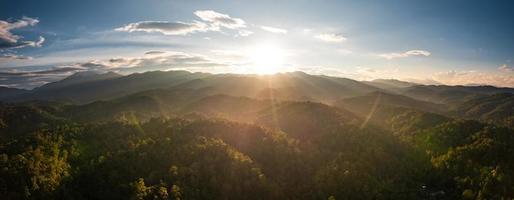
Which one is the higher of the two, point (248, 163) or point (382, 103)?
point (248, 163)

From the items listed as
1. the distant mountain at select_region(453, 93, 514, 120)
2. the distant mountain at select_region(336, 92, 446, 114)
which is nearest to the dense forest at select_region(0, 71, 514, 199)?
the distant mountain at select_region(453, 93, 514, 120)

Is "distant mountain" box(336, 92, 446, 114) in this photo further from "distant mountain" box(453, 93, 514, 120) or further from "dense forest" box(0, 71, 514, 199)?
"dense forest" box(0, 71, 514, 199)

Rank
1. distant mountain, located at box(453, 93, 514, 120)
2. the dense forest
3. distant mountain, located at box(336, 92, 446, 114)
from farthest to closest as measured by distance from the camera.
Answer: distant mountain, located at box(336, 92, 446, 114)
distant mountain, located at box(453, 93, 514, 120)
the dense forest

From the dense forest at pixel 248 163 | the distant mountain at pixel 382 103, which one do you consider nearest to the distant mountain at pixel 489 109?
the distant mountain at pixel 382 103

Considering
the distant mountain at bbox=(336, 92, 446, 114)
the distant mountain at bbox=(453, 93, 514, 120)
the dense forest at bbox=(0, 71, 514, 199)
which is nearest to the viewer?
the dense forest at bbox=(0, 71, 514, 199)

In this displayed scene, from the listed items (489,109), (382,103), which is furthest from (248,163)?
(489,109)

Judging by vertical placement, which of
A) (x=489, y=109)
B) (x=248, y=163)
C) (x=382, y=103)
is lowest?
(x=489, y=109)

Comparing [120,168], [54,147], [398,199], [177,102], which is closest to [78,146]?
[54,147]

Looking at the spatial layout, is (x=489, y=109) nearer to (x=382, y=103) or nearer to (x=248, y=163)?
(x=382, y=103)

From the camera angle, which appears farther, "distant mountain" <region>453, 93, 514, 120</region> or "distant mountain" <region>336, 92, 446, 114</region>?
"distant mountain" <region>336, 92, 446, 114</region>

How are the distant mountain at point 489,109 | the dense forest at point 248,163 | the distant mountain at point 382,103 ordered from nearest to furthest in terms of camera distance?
the dense forest at point 248,163 → the distant mountain at point 489,109 → the distant mountain at point 382,103

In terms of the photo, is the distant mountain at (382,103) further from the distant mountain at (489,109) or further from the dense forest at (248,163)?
the dense forest at (248,163)
